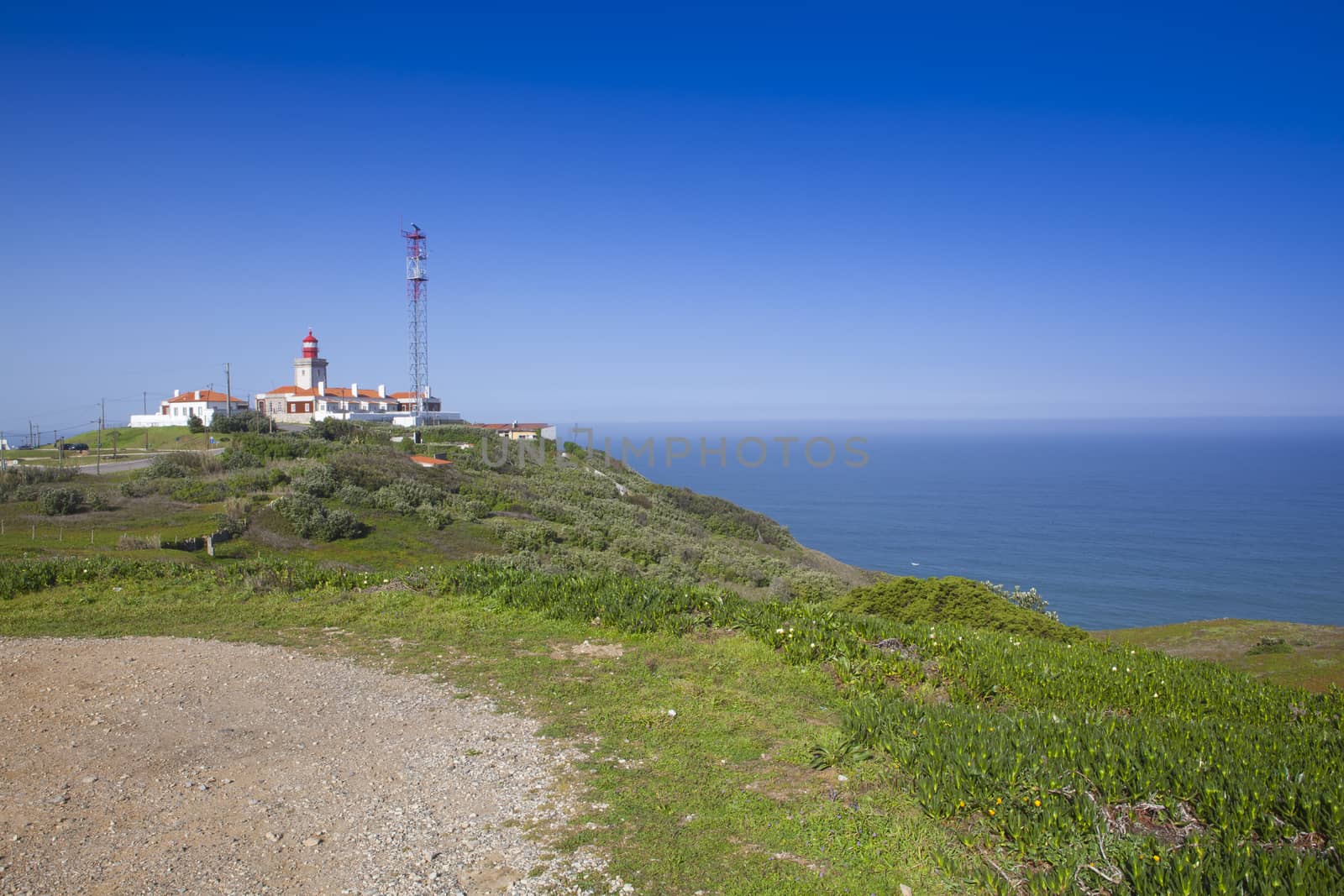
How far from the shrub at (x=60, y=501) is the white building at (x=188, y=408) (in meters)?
29.7

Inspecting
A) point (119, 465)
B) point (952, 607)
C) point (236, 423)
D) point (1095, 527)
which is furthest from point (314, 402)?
point (1095, 527)

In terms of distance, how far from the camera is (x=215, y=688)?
23.7ft

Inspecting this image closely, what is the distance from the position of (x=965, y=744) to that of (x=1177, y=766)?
4.20 ft

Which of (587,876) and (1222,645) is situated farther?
(1222,645)

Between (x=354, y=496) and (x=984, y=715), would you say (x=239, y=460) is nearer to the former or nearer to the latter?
(x=354, y=496)

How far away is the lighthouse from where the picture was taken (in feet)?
194

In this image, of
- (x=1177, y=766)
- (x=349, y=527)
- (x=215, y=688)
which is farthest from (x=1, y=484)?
(x=1177, y=766)

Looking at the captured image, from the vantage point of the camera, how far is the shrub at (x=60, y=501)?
1880cm

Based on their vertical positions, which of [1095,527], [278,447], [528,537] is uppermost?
[278,447]

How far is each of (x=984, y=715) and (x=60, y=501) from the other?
2232 centimetres

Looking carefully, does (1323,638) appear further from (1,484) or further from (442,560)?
(1,484)

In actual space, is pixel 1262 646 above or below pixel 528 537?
below

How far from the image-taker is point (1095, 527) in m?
75.5

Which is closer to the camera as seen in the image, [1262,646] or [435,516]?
[1262,646]
